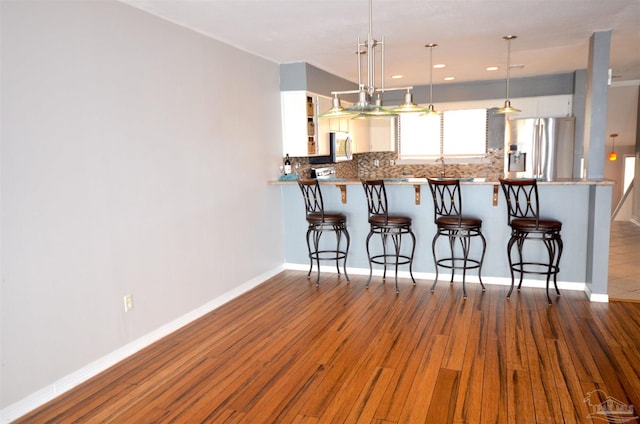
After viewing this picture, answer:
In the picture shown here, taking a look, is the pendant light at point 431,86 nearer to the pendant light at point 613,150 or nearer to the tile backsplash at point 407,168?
the tile backsplash at point 407,168

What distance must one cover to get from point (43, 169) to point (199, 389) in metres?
1.62

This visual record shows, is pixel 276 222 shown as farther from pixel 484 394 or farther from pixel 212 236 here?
pixel 484 394

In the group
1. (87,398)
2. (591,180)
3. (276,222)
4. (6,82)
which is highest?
(6,82)

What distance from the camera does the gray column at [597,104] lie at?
4.41m

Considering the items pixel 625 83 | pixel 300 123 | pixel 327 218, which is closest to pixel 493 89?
pixel 625 83

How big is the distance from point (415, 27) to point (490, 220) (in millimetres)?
2087

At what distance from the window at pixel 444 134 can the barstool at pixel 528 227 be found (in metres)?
3.35

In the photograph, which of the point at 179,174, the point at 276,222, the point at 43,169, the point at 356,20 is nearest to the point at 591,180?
the point at 356,20

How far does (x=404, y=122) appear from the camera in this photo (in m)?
8.27

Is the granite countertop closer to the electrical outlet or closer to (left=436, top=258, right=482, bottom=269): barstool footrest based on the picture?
(left=436, top=258, right=482, bottom=269): barstool footrest

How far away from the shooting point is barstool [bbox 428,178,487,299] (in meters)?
4.46

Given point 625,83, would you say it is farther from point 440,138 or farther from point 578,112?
point 440,138

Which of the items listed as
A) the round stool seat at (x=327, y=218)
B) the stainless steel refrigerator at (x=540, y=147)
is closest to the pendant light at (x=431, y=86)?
the stainless steel refrigerator at (x=540, y=147)

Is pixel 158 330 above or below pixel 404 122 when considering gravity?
below
